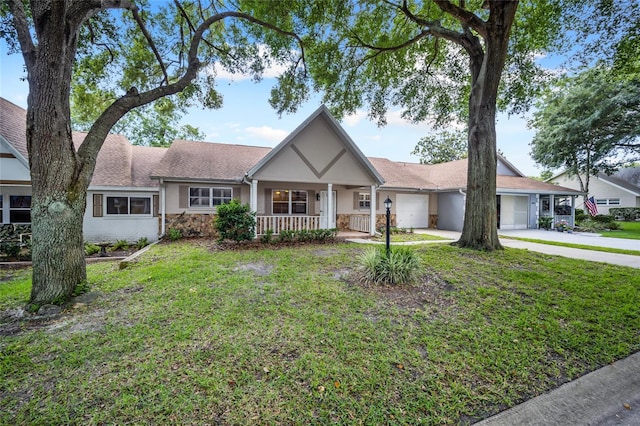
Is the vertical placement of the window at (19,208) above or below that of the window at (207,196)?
below

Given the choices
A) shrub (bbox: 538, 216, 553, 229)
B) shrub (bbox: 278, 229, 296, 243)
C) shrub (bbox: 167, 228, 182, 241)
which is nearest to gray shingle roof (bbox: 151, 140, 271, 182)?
shrub (bbox: 167, 228, 182, 241)

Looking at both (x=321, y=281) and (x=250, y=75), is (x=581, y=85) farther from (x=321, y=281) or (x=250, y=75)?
(x=321, y=281)

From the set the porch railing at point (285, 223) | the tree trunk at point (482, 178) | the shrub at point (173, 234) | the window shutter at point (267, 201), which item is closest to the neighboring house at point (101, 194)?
the shrub at point (173, 234)

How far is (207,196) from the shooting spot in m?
13.5

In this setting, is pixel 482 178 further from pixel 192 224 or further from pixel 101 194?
pixel 101 194

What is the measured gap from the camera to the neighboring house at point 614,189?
28.4 m

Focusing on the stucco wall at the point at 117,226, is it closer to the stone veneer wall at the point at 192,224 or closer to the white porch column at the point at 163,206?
the white porch column at the point at 163,206

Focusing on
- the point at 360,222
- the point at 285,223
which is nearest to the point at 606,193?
the point at 360,222

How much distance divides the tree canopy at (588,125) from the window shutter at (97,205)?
2941cm

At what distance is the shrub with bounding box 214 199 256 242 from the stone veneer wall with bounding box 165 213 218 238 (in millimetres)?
3404

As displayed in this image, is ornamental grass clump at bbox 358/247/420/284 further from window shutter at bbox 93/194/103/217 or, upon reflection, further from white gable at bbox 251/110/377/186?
window shutter at bbox 93/194/103/217

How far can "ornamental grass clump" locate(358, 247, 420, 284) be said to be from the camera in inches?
225

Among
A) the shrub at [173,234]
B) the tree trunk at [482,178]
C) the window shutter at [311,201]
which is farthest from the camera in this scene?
the window shutter at [311,201]

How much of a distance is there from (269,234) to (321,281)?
5.41 metres
